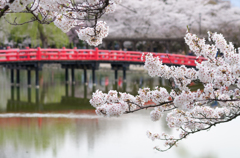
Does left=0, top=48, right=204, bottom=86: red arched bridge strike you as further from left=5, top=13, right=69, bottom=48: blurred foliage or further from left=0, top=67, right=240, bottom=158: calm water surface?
left=5, top=13, right=69, bottom=48: blurred foliage

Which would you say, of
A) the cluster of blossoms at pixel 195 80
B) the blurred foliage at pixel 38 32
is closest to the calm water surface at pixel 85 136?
the cluster of blossoms at pixel 195 80

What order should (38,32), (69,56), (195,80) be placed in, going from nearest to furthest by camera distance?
(195,80), (69,56), (38,32)

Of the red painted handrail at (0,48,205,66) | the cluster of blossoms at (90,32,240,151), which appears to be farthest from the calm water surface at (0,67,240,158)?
the red painted handrail at (0,48,205,66)

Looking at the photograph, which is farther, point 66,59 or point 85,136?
point 66,59

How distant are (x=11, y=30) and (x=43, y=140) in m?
18.9

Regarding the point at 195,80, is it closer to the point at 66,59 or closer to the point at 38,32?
the point at 66,59

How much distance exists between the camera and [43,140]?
982 centimetres

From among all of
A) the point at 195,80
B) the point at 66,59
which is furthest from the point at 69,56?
the point at 195,80

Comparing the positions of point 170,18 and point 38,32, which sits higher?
point 170,18

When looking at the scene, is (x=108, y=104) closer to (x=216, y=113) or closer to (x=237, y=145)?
(x=216, y=113)

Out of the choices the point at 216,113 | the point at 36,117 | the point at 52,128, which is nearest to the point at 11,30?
the point at 36,117

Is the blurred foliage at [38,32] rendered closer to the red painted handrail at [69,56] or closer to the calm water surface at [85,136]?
the red painted handrail at [69,56]

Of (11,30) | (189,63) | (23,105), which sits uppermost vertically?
(11,30)

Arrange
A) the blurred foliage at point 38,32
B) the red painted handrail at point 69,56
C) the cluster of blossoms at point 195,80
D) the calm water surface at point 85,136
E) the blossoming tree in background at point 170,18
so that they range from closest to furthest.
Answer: the cluster of blossoms at point 195,80, the calm water surface at point 85,136, the red painted handrail at point 69,56, the blurred foliage at point 38,32, the blossoming tree in background at point 170,18
